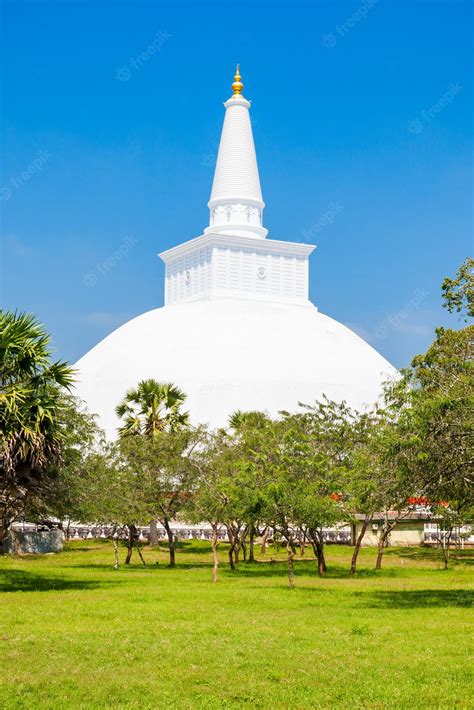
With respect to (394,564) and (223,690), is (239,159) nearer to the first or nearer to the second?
(394,564)

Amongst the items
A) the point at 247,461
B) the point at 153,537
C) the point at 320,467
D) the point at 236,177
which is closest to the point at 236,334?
the point at 236,177

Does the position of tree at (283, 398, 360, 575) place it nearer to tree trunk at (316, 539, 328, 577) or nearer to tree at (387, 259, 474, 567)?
tree trunk at (316, 539, 328, 577)

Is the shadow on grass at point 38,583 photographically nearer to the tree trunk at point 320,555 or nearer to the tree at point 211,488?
the tree at point 211,488

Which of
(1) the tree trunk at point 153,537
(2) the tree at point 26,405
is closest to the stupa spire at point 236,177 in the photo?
(1) the tree trunk at point 153,537

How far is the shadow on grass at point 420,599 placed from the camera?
22844mm

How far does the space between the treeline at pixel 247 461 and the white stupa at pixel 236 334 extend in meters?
15.0

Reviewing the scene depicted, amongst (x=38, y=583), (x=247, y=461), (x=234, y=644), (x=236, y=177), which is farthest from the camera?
(x=236, y=177)

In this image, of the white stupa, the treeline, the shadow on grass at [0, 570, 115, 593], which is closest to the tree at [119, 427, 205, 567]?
the treeline

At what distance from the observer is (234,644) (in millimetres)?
16109

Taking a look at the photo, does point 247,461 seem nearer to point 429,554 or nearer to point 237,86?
point 429,554

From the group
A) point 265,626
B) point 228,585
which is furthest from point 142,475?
point 265,626

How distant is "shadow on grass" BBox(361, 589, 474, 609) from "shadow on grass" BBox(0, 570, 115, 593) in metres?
8.81

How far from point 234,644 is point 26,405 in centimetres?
1015

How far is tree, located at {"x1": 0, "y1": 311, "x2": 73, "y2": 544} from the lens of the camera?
2353cm
